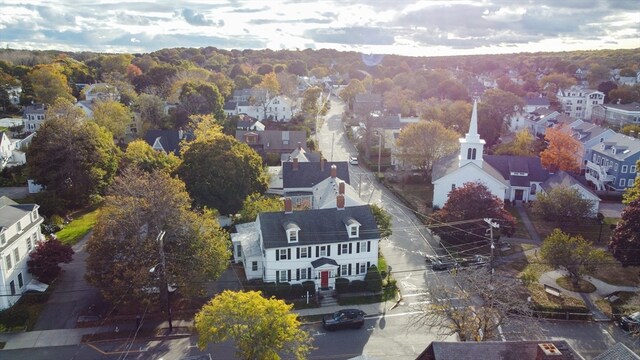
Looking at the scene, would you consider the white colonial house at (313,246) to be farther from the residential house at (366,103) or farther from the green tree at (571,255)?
the residential house at (366,103)

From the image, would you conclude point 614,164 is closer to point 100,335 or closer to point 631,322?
point 631,322

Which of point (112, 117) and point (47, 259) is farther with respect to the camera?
point (112, 117)

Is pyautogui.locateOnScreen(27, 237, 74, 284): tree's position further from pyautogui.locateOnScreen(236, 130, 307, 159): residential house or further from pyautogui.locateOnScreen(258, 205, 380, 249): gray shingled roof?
pyautogui.locateOnScreen(236, 130, 307, 159): residential house

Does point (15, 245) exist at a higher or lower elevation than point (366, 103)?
lower

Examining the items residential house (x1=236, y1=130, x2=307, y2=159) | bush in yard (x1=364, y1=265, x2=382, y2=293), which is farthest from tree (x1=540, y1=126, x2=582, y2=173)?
bush in yard (x1=364, y1=265, x2=382, y2=293)

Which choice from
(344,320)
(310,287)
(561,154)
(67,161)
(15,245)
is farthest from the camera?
(561,154)

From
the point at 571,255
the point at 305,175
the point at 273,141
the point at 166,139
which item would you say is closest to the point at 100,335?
the point at 305,175

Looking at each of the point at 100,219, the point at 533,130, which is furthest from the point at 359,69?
Result: the point at 100,219

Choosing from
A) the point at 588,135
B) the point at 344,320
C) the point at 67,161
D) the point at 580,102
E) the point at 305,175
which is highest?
the point at 580,102
